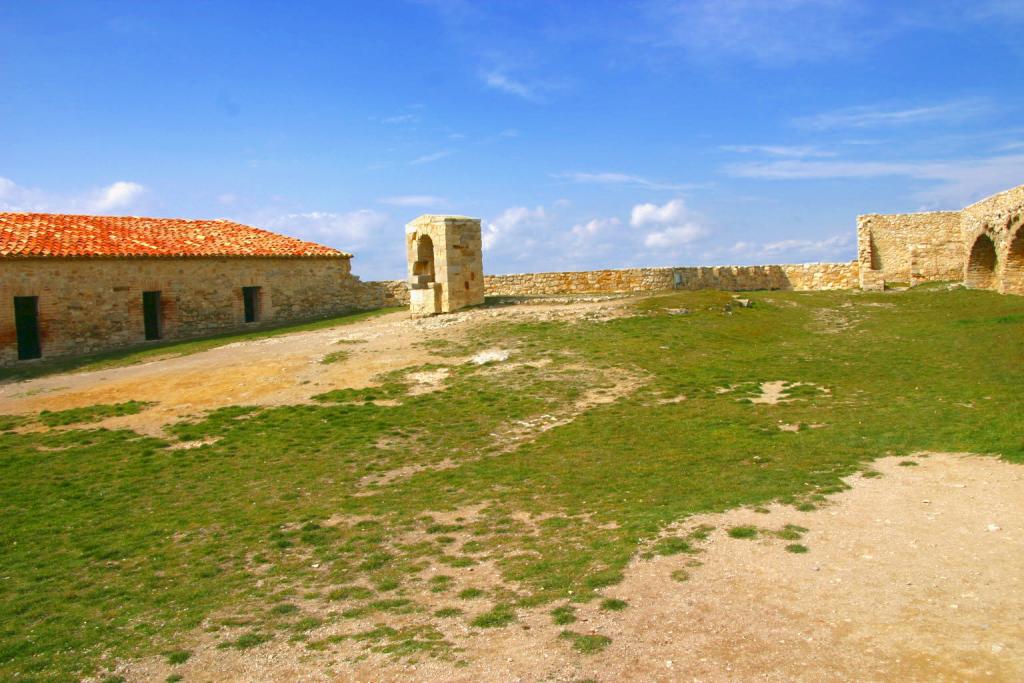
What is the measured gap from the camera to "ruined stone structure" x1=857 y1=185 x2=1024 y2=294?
25.0 metres

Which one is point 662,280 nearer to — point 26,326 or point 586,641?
point 26,326

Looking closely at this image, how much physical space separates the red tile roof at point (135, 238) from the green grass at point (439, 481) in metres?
11.5

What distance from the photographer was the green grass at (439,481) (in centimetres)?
703

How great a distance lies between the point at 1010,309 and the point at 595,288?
548 inches

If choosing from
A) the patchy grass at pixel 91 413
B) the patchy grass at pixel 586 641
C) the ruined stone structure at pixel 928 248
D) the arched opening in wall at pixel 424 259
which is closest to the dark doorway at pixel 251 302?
Answer: the arched opening in wall at pixel 424 259

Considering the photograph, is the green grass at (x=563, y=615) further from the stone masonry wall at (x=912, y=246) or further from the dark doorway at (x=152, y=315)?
the stone masonry wall at (x=912, y=246)

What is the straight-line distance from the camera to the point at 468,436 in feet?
42.3

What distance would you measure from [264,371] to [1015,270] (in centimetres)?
2093

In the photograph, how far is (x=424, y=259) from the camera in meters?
25.7

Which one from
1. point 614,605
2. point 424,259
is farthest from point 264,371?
point 614,605

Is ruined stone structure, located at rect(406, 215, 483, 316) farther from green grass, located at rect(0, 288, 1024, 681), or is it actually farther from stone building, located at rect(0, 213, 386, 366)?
stone building, located at rect(0, 213, 386, 366)

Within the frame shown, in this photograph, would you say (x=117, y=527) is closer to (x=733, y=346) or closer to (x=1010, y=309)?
(x=733, y=346)

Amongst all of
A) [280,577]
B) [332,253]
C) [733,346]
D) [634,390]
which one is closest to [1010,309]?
[733,346]

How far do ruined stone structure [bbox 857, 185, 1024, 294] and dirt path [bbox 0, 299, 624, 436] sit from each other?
1189cm
